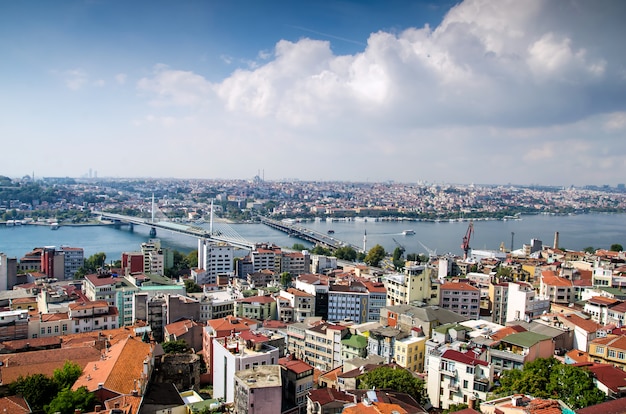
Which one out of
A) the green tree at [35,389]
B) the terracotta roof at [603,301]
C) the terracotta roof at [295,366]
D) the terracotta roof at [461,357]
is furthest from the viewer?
the terracotta roof at [603,301]

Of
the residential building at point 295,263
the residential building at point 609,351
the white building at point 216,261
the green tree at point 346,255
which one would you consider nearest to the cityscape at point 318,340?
the residential building at point 609,351

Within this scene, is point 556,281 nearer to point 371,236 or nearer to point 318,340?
point 318,340

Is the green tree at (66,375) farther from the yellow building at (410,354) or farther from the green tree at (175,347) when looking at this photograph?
the yellow building at (410,354)

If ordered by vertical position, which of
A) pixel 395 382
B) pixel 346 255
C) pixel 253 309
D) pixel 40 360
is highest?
pixel 395 382

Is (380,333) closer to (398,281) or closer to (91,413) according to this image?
(398,281)

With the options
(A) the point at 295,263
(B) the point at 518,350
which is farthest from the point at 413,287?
(A) the point at 295,263

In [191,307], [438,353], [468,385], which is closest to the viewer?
[468,385]

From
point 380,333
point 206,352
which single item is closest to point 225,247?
point 206,352
